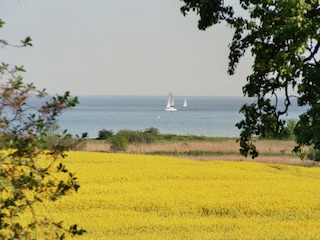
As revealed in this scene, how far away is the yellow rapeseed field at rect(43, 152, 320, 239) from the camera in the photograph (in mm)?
14031

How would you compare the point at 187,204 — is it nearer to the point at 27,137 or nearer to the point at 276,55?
the point at 276,55

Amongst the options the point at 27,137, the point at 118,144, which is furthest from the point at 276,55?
the point at 118,144

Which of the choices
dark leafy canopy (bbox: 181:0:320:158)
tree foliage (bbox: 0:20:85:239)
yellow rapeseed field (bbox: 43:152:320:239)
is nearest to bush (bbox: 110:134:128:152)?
yellow rapeseed field (bbox: 43:152:320:239)

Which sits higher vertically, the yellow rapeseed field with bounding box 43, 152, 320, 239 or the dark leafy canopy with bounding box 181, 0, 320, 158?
the dark leafy canopy with bounding box 181, 0, 320, 158

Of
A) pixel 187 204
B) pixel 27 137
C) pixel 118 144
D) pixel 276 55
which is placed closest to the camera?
pixel 27 137

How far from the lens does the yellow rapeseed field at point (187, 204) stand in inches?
552

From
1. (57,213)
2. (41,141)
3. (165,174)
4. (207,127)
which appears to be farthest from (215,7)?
(207,127)

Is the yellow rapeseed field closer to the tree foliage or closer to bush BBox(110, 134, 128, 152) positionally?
the tree foliage

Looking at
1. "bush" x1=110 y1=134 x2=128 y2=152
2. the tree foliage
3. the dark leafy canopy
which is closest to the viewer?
the tree foliage

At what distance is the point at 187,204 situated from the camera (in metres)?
17.8

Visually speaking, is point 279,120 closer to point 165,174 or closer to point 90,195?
point 90,195

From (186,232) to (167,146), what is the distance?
2864cm

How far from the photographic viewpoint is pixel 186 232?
45.6ft

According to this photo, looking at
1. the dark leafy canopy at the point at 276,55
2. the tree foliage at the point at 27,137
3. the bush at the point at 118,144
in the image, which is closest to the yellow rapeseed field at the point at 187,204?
the dark leafy canopy at the point at 276,55
